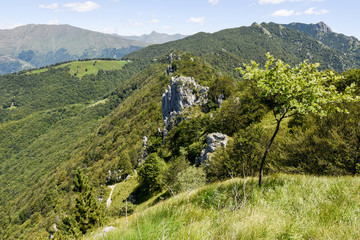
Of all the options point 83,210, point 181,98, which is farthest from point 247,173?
point 181,98

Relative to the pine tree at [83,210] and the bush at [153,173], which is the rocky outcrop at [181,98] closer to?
the bush at [153,173]

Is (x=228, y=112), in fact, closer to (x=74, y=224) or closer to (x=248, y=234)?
(x=74, y=224)

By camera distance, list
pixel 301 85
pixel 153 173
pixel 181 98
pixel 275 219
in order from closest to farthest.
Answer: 1. pixel 275 219
2. pixel 301 85
3. pixel 153 173
4. pixel 181 98

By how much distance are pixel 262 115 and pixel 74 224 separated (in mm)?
42739

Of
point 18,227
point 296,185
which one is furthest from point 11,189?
point 296,185

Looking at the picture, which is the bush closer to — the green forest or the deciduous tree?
the green forest

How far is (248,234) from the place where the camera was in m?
2.52

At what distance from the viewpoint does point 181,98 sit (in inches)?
3184

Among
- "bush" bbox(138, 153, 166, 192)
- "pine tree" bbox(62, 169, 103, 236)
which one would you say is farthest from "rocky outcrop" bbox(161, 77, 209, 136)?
"pine tree" bbox(62, 169, 103, 236)

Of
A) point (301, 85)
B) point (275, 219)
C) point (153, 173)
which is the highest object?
point (301, 85)

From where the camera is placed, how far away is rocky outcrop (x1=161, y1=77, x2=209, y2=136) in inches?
3150

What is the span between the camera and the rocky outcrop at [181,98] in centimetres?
8000

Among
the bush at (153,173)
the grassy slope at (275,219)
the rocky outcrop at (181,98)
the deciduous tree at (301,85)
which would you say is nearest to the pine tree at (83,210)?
the bush at (153,173)

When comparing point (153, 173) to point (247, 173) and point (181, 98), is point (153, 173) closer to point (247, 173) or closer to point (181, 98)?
point (181, 98)
